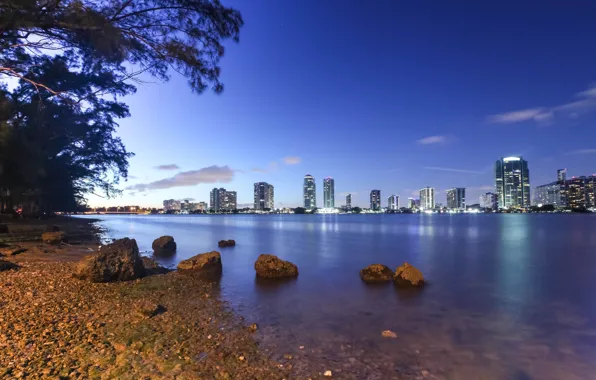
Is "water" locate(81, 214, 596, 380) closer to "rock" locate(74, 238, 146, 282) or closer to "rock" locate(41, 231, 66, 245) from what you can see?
"rock" locate(74, 238, 146, 282)

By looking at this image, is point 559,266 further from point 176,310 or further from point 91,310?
point 91,310

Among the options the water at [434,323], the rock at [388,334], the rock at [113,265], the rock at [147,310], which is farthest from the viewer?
the rock at [113,265]

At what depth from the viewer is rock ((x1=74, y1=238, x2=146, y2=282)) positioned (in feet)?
31.5

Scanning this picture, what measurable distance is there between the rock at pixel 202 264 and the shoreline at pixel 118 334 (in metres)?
4.09

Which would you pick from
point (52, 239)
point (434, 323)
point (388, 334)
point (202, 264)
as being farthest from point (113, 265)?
point (52, 239)

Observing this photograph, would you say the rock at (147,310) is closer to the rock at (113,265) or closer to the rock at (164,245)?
the rock at (113,265)

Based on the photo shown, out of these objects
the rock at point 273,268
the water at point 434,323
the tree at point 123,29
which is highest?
the tree at point 123,29

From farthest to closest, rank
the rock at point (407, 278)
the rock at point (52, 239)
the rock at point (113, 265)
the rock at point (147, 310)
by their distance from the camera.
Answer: the rock at point (52, 239) → the rock at point (407, 278) → the rock at point (113, 265) → the rock at point (147, 310)

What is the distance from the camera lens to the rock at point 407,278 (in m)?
12.4

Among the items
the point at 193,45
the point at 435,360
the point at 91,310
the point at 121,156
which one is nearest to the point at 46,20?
the point at 193,45

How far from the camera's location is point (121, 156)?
33094mm

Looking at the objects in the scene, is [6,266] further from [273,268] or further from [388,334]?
[388,334]

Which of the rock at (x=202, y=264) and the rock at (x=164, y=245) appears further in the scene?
the rock at (x=164, y=245)

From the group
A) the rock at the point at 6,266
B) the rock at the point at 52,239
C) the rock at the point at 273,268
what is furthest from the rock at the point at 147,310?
the rock at the point at 52,239
